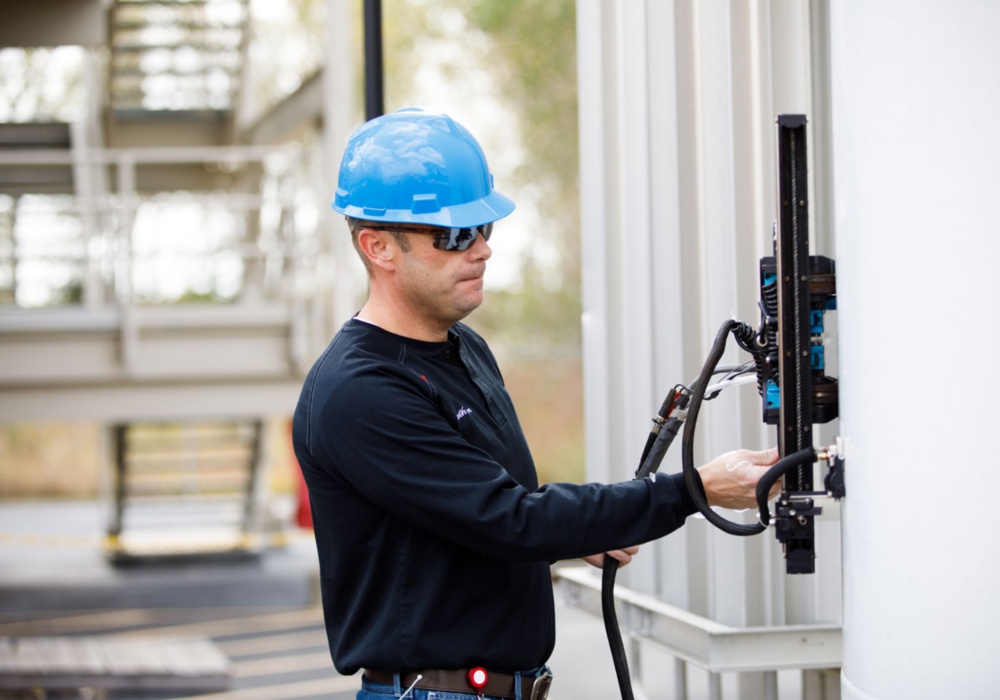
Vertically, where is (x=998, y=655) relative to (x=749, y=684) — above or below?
above

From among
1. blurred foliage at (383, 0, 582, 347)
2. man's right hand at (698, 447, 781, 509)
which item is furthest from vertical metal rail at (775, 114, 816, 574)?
blurred foliage at (383, 0, 582, 347)

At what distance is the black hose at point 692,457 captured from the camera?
220 centimetres

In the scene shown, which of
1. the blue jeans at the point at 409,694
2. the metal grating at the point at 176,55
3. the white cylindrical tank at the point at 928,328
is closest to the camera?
the white cylindrical tank at the point at 928,328

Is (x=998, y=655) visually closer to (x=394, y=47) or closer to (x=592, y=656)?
(x=592, y=656)

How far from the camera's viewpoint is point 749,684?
3939 millimetres

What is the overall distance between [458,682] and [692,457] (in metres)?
0.67

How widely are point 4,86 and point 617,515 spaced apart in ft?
64.4

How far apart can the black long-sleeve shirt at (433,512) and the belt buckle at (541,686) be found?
36 millimetres

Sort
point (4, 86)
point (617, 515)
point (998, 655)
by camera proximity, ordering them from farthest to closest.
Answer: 1. point (4, 86)
2. point (617, 515)
3. point (998, 655)

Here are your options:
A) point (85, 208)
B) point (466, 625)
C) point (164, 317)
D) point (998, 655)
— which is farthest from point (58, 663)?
point (998, 655)

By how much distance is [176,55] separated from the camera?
40.8ft

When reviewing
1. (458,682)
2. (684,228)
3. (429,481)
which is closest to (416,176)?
(429,481)

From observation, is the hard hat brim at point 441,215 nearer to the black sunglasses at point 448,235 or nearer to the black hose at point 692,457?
the black sunglasses at point 448,235

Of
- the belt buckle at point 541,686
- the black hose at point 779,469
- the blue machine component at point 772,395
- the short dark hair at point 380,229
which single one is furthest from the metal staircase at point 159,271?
the black hose at point 779,469
